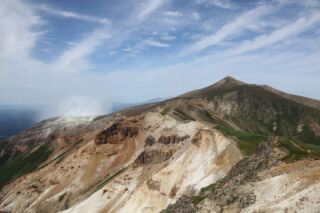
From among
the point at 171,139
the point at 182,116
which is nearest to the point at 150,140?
the point at 171,139

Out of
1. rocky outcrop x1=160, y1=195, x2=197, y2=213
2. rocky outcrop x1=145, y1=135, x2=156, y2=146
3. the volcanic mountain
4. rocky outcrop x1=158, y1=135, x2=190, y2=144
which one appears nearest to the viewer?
the volcanic mountain

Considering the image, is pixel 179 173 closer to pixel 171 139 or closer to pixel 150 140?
pixel 171 139

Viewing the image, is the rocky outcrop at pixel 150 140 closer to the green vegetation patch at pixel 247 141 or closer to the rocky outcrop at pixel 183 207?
the green vegetation patch at pixel 247 141

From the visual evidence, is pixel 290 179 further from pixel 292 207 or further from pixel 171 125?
pixel 171 125

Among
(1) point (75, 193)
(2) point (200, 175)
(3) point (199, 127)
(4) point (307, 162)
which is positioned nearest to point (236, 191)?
(4) point (307, 162)

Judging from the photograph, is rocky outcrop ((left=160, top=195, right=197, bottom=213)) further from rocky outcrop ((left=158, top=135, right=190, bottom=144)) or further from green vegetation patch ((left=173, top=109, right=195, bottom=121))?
green vegetation patch ((left=173, top=109, right=195, bottom=121))

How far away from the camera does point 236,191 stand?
4212 centimetres

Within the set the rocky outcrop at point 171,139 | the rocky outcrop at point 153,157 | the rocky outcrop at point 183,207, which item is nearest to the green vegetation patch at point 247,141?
the rocky outcrop at point 171,139

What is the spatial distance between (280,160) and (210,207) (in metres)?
12.7

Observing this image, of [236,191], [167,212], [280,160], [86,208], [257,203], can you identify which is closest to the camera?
[257,203]

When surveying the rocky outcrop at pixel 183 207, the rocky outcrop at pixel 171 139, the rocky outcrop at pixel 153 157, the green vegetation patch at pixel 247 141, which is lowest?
the rocky outcrop at pixel 153 157

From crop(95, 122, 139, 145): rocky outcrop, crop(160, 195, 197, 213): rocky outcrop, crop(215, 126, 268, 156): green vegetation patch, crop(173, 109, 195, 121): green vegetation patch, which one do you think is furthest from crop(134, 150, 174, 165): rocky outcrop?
crop(160, 195, 197, 213): rocky outcrop

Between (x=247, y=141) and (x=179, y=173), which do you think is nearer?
(x=247, y=141)

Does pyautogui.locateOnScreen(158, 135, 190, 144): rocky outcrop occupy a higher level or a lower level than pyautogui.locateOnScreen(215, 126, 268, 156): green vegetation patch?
lower
